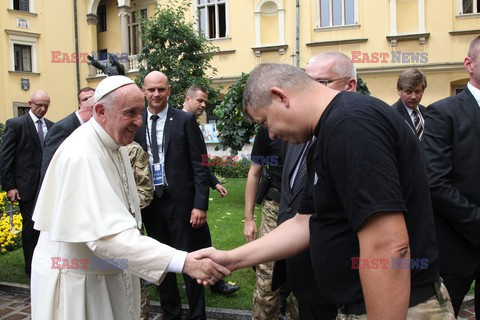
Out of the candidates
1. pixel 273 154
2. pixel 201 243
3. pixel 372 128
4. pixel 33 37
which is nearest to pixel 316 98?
pixel 372 128

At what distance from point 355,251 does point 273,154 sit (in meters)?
2.50

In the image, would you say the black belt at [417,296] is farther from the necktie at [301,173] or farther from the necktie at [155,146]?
the necktie at [155,146]

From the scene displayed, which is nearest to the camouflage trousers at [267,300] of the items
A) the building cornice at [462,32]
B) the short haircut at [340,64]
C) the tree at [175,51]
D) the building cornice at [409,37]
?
the short haircut at [340,64]

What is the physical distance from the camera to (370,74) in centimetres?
1828

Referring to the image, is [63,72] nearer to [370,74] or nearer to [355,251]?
[370,74]

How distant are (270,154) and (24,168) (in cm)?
380

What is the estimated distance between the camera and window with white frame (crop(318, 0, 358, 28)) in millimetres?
18531

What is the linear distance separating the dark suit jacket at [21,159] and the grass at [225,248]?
3.89 feet

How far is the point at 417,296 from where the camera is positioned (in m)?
1.81

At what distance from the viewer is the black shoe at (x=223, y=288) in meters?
5.27

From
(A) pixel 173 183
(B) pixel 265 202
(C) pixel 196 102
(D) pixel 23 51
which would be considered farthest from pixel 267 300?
(D) pixel 23 51

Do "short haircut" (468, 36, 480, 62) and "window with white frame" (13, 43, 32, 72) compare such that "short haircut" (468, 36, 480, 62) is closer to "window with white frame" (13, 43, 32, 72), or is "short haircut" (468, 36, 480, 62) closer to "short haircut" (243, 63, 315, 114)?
"short haircut" (243, 63, 315, 114)

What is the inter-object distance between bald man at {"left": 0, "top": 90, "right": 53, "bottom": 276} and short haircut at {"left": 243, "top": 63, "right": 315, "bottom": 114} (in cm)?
527

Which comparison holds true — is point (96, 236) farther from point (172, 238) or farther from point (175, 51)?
point (175, 51)
